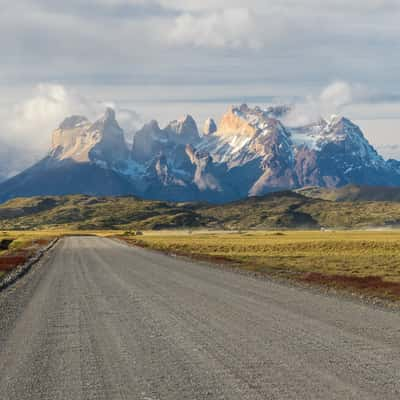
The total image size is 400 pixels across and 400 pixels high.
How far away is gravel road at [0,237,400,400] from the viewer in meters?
12.5

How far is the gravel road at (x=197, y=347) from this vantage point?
12453 millimetres

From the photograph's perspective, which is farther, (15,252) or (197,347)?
(15,252)

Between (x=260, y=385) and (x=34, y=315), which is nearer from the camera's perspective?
(x=260, y=385)

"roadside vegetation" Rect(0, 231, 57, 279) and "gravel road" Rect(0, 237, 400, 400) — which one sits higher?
"roadside vegetation" Rect(0, 231, 57, 279)

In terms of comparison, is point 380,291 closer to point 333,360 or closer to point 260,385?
point 333,360

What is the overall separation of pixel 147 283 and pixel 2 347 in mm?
19473

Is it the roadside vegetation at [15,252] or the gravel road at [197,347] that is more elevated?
the roadside vegetation at [15,252]

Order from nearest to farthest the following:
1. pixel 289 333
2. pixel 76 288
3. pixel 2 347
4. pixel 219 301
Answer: pixel 2 347 < pixel 289 333 < pixel 219 301 < pixel 76 288

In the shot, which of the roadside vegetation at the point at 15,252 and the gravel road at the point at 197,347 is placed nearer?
the gravel road at the point at 197,347

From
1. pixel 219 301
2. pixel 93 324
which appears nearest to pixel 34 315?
pixel 93 324

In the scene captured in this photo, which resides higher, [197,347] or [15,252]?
[15,252]

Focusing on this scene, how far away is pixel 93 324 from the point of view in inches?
841

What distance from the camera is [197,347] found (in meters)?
16.5

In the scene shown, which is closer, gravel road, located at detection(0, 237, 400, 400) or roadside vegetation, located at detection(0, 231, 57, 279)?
gravel road, located at detection(0, 237, 400, 400)
